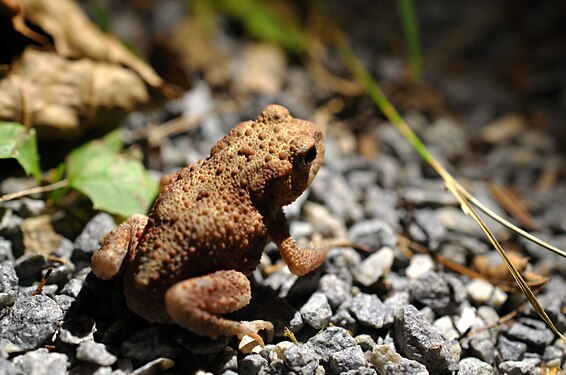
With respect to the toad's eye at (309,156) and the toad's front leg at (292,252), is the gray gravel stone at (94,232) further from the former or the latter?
the toad's eye at (309,156)

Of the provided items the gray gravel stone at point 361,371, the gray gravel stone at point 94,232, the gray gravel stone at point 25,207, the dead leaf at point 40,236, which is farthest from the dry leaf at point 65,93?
the gray gravel stone at point 361,371

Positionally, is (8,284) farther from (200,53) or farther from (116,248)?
(200,53)

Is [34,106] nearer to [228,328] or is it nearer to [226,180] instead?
[226,180]

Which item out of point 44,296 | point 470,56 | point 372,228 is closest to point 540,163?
point 470,56

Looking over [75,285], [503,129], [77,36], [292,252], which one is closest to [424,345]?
[292,252]

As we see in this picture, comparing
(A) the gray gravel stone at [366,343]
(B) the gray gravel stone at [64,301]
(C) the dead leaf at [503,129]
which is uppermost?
(C) the dead leaf at [503,129]
